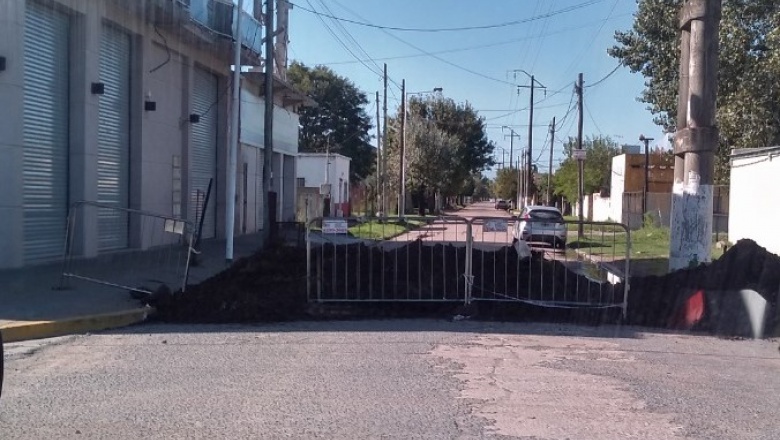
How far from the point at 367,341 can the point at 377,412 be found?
3.59 metres

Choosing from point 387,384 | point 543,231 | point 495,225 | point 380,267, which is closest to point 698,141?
point 543,231

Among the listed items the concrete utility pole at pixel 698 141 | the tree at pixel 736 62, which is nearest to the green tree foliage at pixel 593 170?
the tree at pixel 736 62

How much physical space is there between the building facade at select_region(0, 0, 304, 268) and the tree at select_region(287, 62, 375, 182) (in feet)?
150

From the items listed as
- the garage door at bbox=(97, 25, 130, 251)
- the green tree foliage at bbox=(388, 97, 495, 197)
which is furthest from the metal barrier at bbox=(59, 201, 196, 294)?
the green tree foliage at bbox=(388, 97, 495, 197)

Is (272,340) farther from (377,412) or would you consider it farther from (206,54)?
(206,54)

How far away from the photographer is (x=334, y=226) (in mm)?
13320

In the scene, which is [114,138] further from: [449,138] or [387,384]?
[449,138]

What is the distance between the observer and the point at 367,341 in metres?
10.9

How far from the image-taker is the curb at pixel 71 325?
428 inches

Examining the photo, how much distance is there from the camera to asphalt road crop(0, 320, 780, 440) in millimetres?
6926

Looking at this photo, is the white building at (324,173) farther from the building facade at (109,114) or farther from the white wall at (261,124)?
the building facade at (109,114)

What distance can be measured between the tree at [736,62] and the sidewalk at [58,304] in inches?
755

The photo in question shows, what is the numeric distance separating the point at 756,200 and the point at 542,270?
14.0 m

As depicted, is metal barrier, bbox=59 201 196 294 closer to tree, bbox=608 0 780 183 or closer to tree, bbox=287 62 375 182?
tree, bbox=608 0 780 183
